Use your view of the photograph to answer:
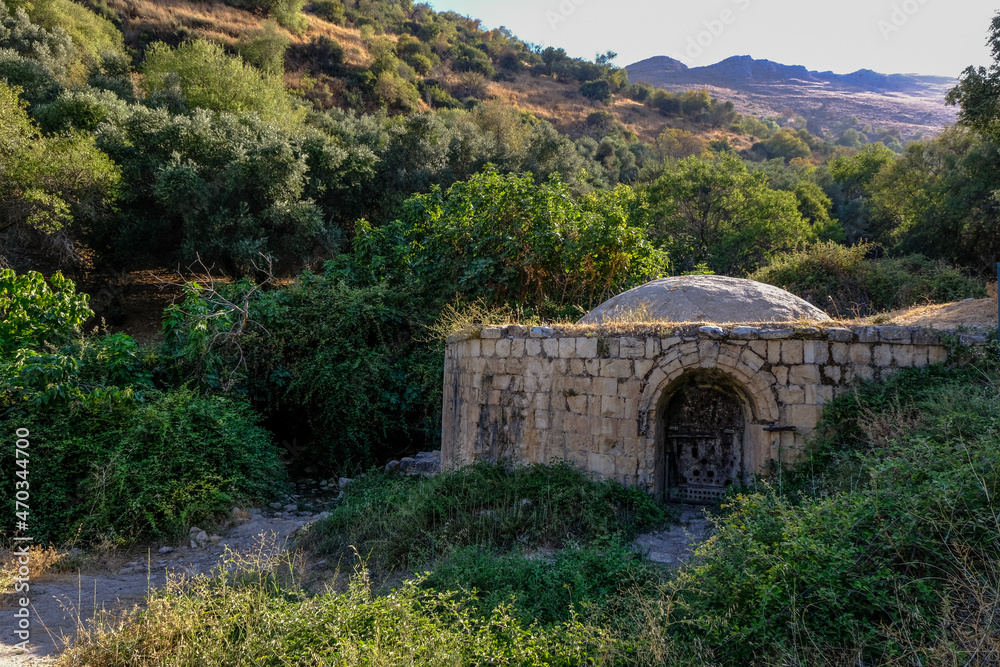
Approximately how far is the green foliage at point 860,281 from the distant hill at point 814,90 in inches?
2629

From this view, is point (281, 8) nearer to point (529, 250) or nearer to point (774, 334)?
point (529, 250)

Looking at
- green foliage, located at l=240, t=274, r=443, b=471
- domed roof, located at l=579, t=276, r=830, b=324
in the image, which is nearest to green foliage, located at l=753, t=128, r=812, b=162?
green foliage, located at l=240, t=274, r=443, b=471

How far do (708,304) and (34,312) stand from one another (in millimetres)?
9879

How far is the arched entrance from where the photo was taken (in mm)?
7141

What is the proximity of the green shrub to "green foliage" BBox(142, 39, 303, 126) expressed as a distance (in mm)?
18031

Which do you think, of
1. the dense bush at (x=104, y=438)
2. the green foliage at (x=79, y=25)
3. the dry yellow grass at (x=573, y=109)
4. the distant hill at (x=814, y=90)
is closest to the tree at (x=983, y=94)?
the dense bush at (x=104, y=438)

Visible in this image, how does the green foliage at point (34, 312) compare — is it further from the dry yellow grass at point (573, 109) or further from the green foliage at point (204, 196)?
the dry yellow grass at point (573, 109)

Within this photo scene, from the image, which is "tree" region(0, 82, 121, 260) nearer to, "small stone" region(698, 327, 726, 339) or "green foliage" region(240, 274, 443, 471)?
"green foliage" region(240, 274, 443, 471)

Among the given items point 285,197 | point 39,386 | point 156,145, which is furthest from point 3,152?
point 39,386

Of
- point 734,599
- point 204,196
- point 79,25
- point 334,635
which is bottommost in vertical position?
point 334,635

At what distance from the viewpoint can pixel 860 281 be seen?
46.9ft

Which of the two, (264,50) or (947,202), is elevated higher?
(264,50)

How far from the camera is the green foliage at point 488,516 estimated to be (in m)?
6.16

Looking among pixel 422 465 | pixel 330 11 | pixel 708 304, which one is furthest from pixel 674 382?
pixel 330 11
